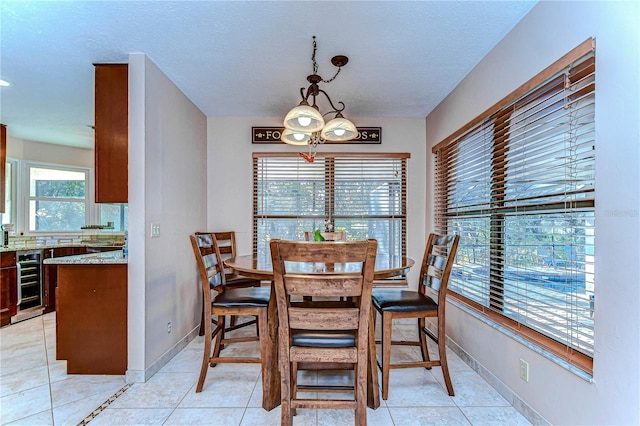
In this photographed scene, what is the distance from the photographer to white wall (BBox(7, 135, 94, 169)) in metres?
4.36

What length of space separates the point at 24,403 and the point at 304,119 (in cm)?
264

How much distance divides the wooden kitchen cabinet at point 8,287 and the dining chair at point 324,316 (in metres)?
3.97

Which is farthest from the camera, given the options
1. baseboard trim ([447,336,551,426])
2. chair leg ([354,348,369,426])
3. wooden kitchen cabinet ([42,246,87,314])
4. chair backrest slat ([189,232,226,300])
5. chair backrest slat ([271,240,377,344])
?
wooden kitchen cabinet ([42,246,87,314])

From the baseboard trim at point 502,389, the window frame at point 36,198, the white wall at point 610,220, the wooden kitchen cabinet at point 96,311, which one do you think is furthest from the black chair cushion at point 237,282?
the window frame at point 36,198

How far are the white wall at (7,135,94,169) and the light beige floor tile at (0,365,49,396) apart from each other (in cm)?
343

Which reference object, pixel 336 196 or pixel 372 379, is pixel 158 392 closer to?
pixel 372 379

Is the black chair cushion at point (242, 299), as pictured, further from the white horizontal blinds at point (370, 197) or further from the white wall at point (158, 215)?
the white horizontal blinds at point (370, 197)

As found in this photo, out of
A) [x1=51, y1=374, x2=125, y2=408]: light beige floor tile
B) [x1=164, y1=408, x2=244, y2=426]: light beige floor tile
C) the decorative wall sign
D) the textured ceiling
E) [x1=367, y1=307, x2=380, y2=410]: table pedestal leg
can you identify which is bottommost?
[x1=51, y1=374, x2=125, y2=408]: light beige floor tile

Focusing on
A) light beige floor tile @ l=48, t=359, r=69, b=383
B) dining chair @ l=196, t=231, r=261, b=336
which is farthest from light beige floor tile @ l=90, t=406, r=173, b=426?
dining chair @ l=196, t=231, r=261, b=336

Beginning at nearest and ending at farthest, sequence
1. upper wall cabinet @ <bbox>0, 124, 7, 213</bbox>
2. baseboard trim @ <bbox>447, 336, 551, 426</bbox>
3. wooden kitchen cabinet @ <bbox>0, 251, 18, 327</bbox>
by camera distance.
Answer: baseboard trim @ <bbox>447, 336, 551, 426</bbox> < wooden kitchen cabinet @ <bbox>0, 251, 18, 327</bbox> < upper wall cabinet @ <bbox>0, 124, 7, 213</bbox>

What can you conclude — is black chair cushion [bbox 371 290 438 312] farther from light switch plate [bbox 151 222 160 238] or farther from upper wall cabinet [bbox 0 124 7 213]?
upper wall cabinet [bbox 0 124 7 213]

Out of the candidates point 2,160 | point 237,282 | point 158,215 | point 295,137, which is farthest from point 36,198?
point 295,137

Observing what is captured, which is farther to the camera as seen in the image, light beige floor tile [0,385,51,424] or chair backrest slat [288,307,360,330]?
light beige floor tile [0,385,51,424]

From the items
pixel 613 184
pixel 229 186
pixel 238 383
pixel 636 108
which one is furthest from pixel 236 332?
pixel 636 108
